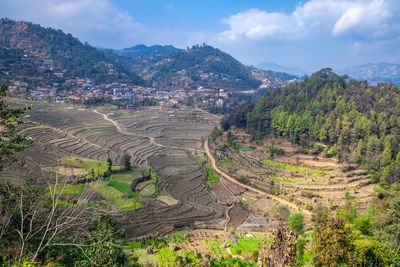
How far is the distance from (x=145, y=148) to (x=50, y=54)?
9558 centimetres

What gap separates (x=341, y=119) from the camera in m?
40.9

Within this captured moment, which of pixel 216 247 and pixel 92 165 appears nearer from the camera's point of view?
pixel 216 247

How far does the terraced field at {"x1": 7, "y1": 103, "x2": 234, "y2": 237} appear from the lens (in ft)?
73.5

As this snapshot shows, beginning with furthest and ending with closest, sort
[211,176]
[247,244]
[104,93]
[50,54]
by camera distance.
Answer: [50,54] < [104,93] < [211,176] < [247,244]

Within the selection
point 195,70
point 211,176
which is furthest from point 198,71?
point 211,176

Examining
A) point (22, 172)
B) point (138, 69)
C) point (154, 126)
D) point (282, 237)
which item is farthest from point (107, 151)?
point (138, 69)

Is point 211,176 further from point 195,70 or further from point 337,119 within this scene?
point 195,70

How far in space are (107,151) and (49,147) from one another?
7.69m

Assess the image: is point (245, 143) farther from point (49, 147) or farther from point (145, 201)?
point (49, 147)

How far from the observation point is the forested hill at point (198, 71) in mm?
125188

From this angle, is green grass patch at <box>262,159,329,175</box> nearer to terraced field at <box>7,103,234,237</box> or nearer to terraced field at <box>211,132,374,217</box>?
terraced field at <box>211,132,374,217</box>

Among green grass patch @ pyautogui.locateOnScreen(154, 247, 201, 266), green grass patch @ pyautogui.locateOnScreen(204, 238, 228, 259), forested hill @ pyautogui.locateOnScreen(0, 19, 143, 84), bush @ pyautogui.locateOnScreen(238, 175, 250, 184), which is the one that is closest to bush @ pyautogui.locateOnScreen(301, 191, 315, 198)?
bush @ pyautogui.locateOnScreen(238, 175, 250, 184)

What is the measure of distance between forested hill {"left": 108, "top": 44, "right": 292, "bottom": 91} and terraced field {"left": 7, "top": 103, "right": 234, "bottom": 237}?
6191 cm

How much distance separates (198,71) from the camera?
141m
